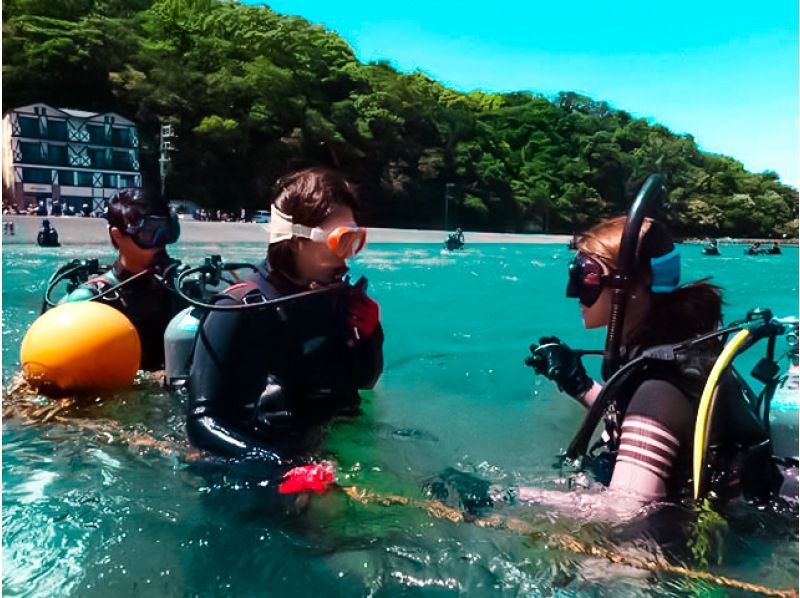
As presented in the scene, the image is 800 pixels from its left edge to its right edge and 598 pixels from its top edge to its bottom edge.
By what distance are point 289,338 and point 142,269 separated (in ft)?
6.60

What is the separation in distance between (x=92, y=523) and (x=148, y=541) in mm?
268

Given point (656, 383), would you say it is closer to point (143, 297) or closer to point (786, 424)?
point (786, 424)

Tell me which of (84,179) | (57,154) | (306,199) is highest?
(57,154)

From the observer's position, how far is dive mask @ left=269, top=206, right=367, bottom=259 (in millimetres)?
2561

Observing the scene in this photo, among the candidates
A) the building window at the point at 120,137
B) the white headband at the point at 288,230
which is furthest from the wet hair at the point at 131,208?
the building window at the point at 120,137

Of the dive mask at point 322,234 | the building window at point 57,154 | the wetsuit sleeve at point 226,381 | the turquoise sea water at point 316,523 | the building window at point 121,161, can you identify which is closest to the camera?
the turquoise sea water at point 316,523

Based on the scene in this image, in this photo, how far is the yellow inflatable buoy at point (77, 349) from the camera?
3.62 m

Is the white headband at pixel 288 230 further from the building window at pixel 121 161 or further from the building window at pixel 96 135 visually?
the building window at pixel 96 135

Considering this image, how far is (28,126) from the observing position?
37531 millimetres

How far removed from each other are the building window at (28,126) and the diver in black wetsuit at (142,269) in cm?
3835

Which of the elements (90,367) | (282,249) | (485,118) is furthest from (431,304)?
(485,118)

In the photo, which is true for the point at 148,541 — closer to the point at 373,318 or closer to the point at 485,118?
the point at 373,318

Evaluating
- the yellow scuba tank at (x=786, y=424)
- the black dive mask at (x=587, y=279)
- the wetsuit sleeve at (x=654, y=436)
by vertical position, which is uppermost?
the black dive mask at (x=587, y=279)

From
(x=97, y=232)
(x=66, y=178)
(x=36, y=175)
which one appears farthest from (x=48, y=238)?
(x=66, y=178)
